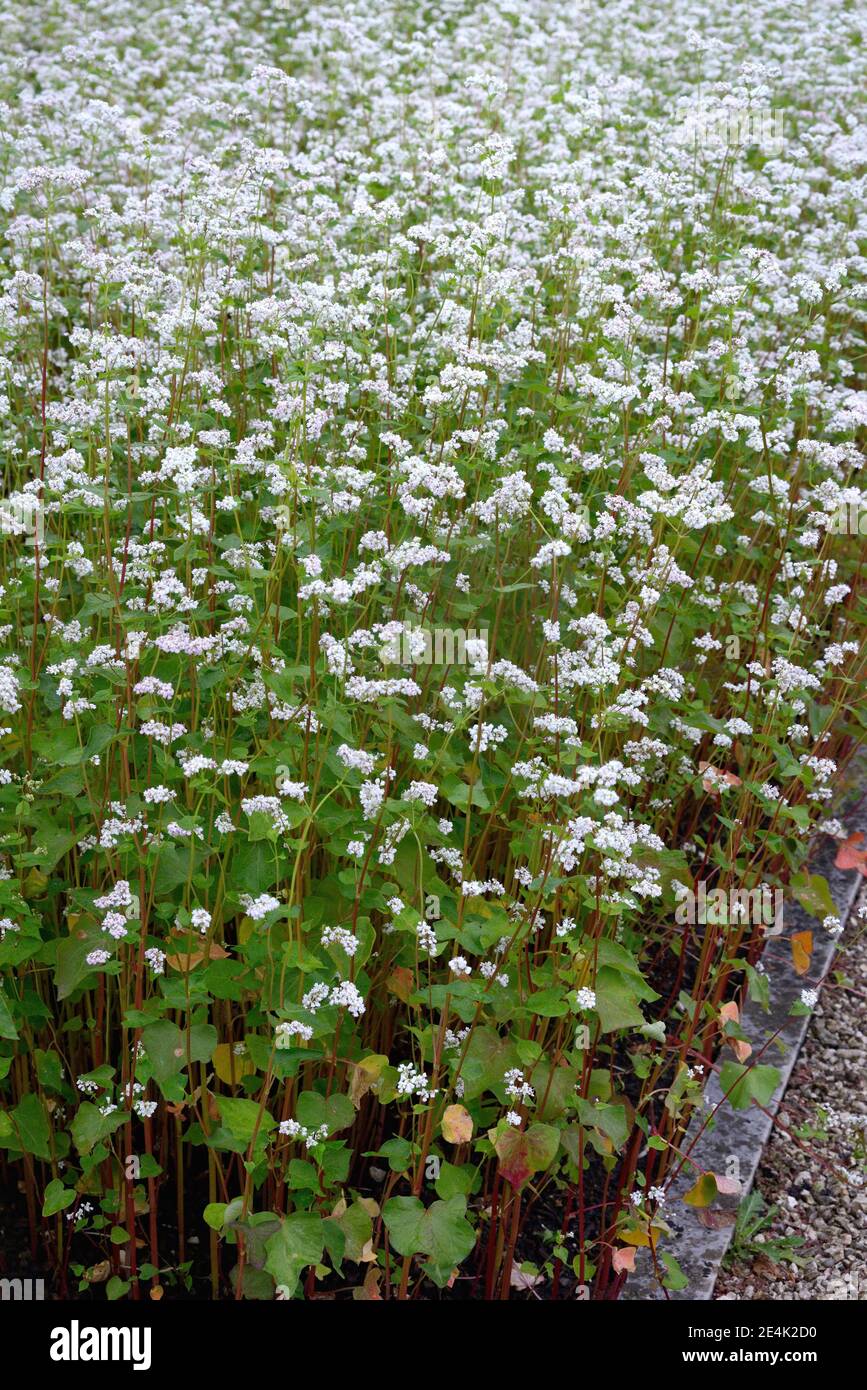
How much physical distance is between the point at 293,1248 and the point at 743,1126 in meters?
1.73

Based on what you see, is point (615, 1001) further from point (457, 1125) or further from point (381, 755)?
point (381, 755)

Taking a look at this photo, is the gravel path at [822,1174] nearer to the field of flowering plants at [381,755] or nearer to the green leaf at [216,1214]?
the field of flowering plants at [381,755]

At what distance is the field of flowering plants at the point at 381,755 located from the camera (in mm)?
2943

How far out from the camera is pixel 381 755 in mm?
3275

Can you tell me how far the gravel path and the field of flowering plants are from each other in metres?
0.29

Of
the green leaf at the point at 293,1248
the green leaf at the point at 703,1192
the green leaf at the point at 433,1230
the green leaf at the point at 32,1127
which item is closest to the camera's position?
the green leaf at the point at 293,1248

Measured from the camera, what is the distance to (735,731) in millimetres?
3779

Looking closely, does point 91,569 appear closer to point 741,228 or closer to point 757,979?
point 757,979

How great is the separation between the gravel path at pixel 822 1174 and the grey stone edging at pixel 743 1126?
0.26 feet

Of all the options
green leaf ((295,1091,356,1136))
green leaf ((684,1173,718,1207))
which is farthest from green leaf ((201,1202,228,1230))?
green leaf ((684,1173,718,1207))

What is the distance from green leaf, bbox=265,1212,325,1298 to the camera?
2.66m

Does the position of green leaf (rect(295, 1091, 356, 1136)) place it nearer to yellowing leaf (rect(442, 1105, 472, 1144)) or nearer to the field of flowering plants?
the field of flowering plants

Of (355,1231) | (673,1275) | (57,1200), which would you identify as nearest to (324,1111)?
(355,1231)

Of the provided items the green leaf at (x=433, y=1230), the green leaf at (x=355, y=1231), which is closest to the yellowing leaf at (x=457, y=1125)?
the green leaf at (x=433, y=1230)
